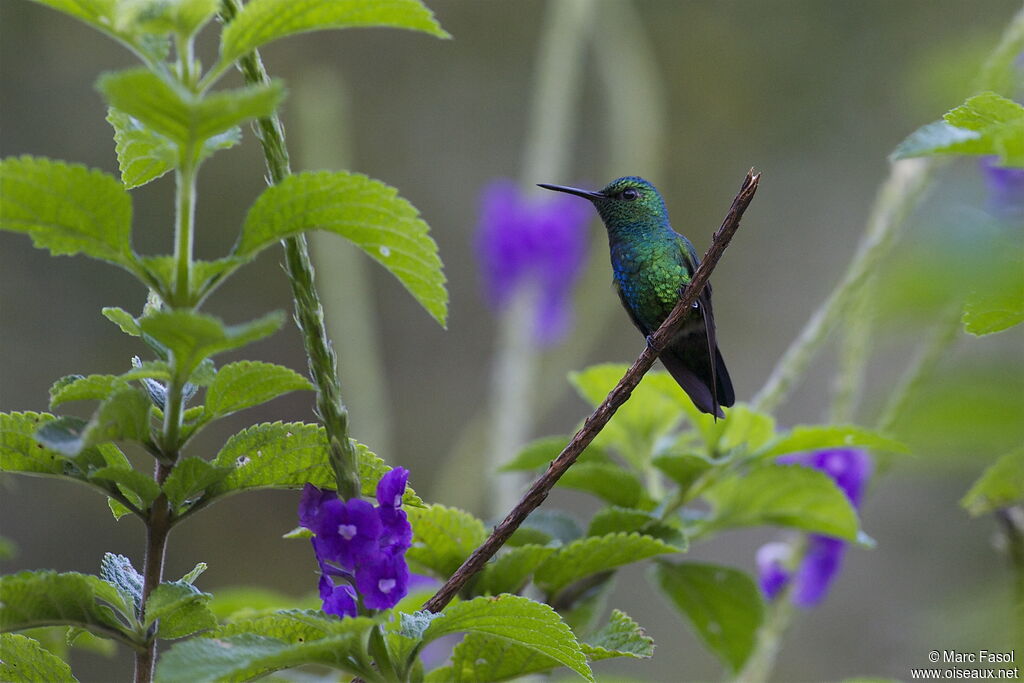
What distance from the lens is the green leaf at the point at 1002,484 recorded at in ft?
2.08

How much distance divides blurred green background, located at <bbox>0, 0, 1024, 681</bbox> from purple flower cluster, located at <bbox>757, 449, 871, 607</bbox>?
1.87 m

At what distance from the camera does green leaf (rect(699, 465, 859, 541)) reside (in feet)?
2.95

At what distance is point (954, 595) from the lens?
0.53 metres

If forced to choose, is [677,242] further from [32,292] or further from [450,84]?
[450,84]

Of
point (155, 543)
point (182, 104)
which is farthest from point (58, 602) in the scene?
point (182, 104)

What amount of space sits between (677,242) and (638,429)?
296mm

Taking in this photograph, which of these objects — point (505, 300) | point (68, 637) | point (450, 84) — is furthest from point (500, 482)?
point (450, 84)

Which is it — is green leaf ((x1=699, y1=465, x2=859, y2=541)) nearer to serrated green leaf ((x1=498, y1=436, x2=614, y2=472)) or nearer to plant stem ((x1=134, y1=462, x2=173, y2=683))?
serrated green leaf ((x1=498, y1=436, x2=614, y2=472))

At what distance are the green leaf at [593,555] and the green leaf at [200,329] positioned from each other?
1.08 feet

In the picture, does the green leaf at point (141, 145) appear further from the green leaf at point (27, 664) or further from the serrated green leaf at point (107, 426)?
the green leaf at point (27, 664)

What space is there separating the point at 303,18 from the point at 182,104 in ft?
0.28

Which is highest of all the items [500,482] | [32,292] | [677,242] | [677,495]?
[677,242]

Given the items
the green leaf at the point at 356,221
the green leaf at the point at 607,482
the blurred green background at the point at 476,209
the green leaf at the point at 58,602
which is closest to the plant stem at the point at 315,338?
the green leaf at the point at 356,221

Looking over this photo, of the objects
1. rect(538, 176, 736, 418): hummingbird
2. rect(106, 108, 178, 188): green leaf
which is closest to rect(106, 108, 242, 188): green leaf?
rect(106, 108, 178, 188): green leaf
